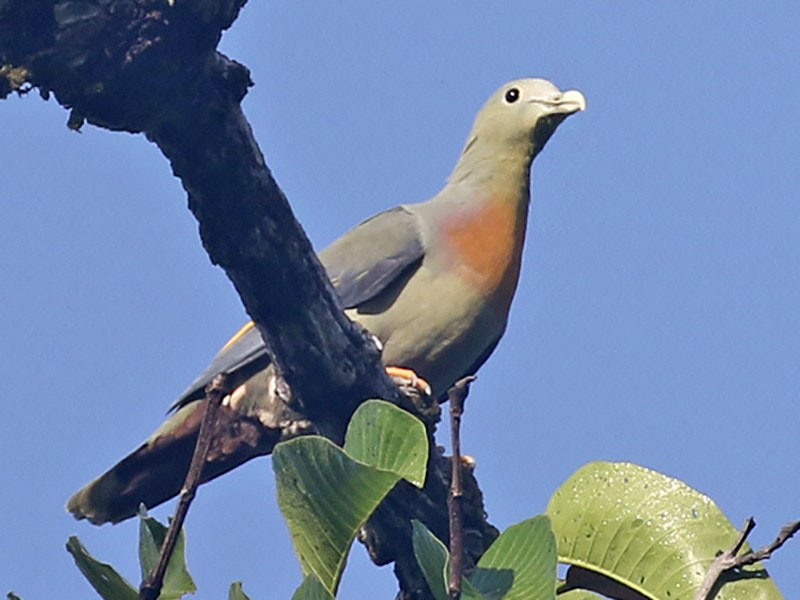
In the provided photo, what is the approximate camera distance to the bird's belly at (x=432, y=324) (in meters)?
5.91

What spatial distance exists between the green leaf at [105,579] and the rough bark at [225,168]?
1710 millimetres

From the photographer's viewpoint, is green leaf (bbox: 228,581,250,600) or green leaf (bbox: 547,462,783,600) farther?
green leaf (bbox: 547,462,783,600)

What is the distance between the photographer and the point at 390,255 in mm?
6141

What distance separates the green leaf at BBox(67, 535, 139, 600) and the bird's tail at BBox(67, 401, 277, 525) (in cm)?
288

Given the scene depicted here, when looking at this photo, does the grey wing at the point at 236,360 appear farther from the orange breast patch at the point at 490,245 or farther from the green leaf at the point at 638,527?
the green leaf at the point at 638,527

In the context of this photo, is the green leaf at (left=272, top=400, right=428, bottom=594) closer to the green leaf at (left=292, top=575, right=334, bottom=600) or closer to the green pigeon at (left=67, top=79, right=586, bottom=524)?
the green leaf at (left=292, top=575, right=334, bottom=600)

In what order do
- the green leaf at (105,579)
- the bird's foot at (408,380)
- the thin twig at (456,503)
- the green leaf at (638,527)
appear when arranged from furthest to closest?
the bird's foot at (408,380)
the green leaf at (638,527)
the green leaf at (105,579)
the thin twig at (456,503)

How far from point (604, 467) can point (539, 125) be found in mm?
3650

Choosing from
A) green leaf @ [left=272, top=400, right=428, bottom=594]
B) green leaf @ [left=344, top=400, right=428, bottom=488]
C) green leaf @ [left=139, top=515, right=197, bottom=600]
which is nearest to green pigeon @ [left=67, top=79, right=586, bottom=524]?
green leaf @ [left=139, top=515, right=197, bottom=600]

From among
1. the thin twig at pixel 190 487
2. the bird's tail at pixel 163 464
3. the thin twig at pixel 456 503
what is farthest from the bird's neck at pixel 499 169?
the thin twig at pixel 190 487

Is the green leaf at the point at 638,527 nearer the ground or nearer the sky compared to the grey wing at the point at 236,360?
nearer the ground

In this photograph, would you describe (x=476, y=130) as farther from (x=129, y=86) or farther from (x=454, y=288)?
(x=129, y=86)

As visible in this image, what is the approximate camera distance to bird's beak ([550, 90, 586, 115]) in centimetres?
652

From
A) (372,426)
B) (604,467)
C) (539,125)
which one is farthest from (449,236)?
(372,426)
